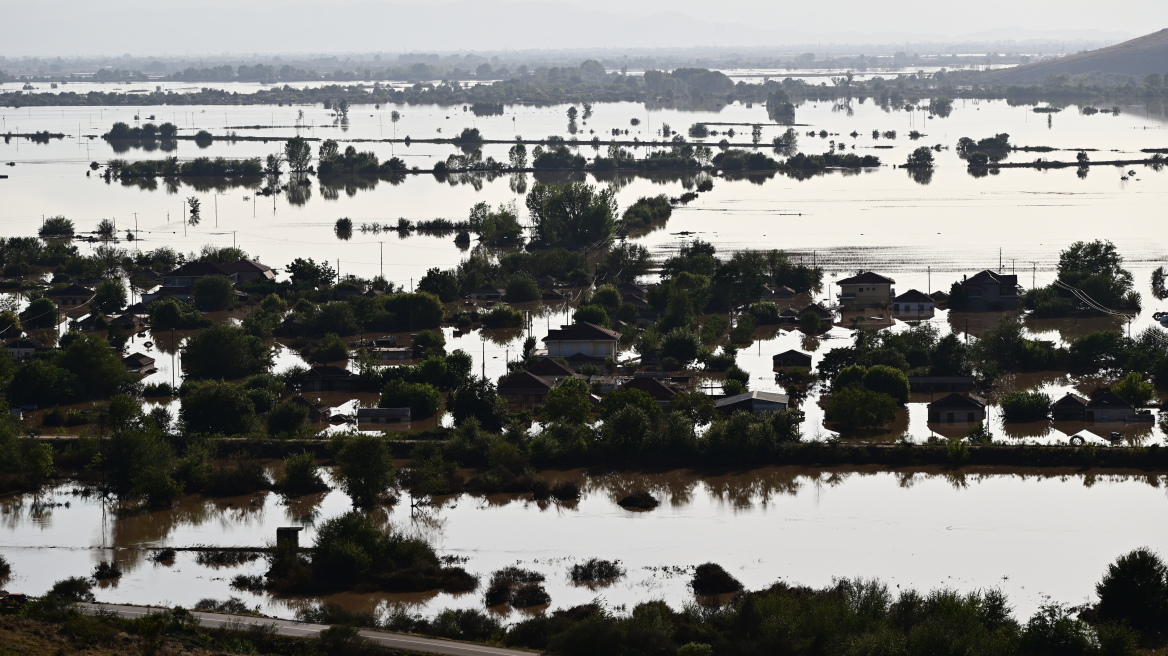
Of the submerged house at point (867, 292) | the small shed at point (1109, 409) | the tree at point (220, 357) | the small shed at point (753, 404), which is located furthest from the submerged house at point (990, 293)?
the tree at point (220, 357)

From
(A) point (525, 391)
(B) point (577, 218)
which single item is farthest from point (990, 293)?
(B) point (577, 218)

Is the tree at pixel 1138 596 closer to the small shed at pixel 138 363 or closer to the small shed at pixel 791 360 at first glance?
the small shed at pixel 791 360

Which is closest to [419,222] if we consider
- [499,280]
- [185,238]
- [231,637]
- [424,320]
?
[185,238]

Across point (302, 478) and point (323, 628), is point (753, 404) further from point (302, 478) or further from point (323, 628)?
point (323, 628)

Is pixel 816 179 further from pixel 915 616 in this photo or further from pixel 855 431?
pixel 915 616

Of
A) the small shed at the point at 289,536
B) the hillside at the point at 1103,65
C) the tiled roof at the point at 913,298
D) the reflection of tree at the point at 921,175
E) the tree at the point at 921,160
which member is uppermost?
the hillside at the point at 1103,65

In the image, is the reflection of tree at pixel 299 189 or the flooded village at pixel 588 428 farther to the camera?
the reflection of tree at pixel 299 189
